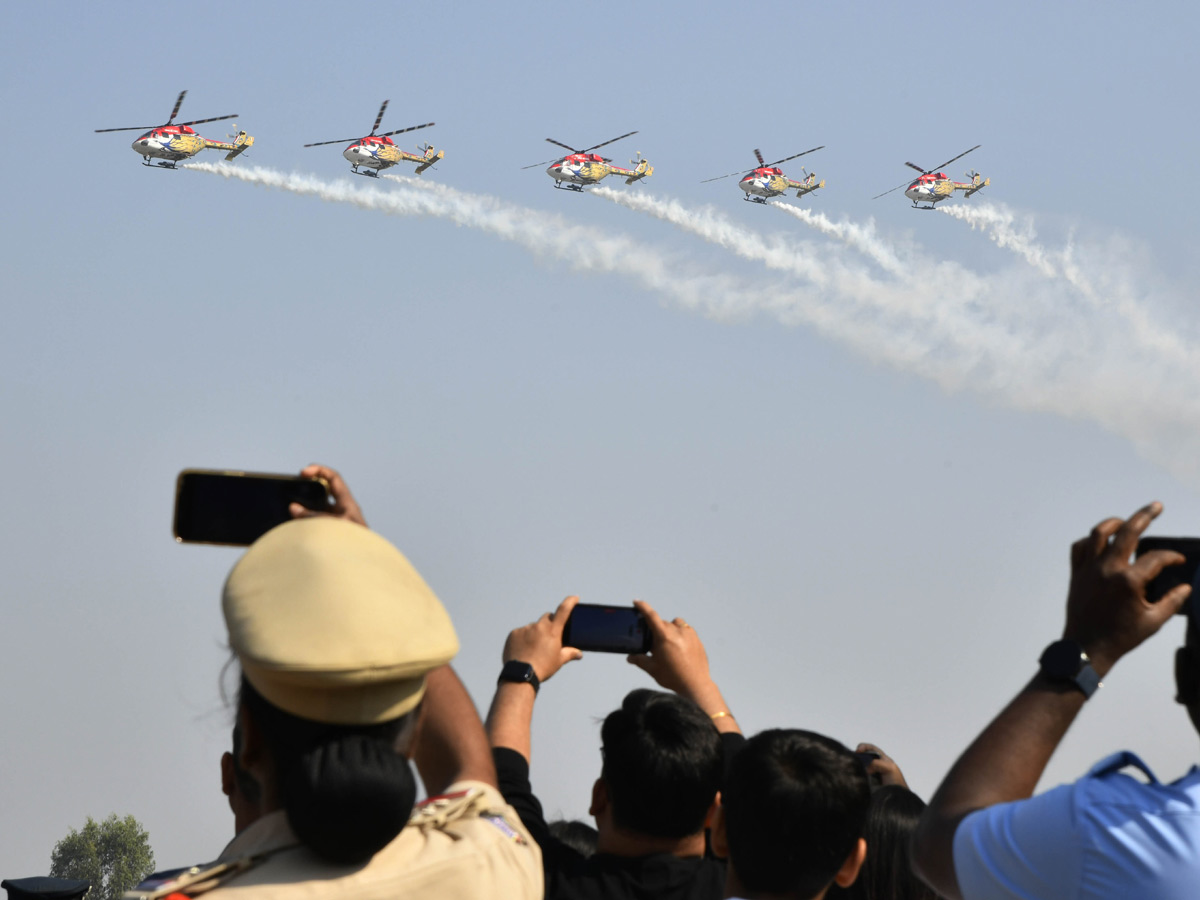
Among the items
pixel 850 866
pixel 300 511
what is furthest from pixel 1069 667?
pixel 300 511

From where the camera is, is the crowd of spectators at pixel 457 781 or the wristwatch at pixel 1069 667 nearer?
the crowd of spectators at pixel 457 781

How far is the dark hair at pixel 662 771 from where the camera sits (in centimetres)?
496

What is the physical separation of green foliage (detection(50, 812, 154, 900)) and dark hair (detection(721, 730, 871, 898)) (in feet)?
377

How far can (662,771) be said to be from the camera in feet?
16.2

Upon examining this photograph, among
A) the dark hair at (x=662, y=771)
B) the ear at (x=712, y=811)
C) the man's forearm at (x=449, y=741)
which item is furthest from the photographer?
the ear at (x=712, y=811)

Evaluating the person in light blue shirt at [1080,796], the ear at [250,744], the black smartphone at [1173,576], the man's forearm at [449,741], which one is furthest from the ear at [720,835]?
the ear at [250,744]

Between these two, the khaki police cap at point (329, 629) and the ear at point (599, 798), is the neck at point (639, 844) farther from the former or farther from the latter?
the khaki police cap at point (329, 629)

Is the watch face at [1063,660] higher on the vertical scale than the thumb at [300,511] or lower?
lower

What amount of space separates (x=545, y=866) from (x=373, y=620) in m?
2.05

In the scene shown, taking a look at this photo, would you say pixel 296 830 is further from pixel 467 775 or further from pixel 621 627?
pixel 621 627

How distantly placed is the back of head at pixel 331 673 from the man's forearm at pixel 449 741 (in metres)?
0.63

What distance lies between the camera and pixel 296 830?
312 centimetres

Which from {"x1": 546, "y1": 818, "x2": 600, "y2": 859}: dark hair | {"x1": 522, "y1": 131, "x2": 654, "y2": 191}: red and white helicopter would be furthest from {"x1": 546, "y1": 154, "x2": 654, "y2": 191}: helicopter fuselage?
{"x1": 546, "y1": 818, "x2": 600, "y2": 859}: dark hair

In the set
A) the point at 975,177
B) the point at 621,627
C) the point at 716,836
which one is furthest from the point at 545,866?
the point at 975,177
